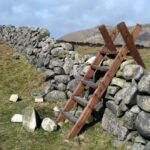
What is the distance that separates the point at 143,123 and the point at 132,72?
1408 mm

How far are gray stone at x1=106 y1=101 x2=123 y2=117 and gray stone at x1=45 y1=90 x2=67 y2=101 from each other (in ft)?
11.9

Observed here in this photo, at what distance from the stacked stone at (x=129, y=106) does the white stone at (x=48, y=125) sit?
1276 mm

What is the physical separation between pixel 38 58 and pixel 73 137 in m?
8.10

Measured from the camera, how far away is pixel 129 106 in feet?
29.9

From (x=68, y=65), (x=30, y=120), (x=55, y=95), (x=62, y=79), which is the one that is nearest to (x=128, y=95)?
(x=30, y=120)

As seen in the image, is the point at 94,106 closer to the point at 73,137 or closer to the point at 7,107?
the point at 73,137

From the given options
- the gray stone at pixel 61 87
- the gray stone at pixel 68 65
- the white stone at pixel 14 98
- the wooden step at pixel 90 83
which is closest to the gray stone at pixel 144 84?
→ the wooden step at pixel 90 83

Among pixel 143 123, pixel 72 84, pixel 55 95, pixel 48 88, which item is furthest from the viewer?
pixel 48 88

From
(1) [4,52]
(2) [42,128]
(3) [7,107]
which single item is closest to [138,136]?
(2) [42,128]

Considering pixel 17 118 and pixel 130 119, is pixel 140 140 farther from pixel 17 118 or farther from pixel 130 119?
pixel 17 118

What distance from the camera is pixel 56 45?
51.4ft

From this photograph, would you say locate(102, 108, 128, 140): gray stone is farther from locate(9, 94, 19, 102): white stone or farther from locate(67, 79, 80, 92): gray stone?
locate(9, 94, 19, 102): white stone

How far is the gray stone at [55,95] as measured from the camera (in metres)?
13.4

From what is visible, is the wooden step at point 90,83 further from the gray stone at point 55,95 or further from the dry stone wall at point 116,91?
the gray stone at point 55,95
